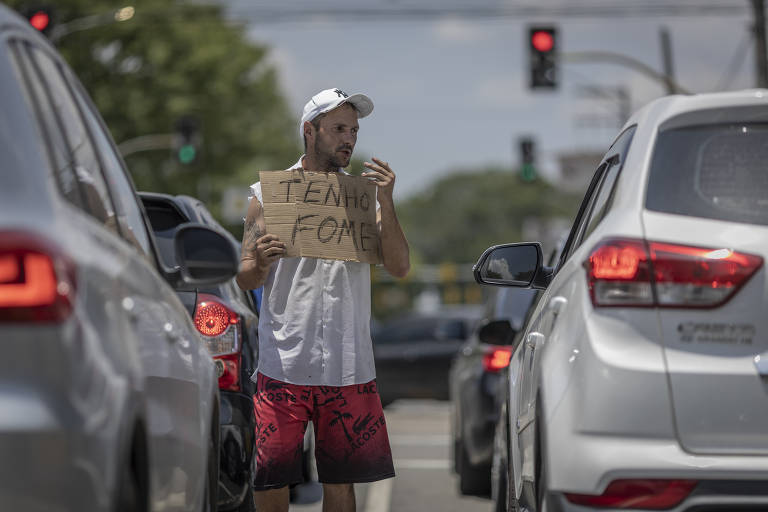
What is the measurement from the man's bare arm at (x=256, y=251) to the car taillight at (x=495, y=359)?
4274 millimetres

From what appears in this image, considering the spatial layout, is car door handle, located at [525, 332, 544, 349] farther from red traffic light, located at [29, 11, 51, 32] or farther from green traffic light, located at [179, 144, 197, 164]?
green traffic light, located at [179, 144, 197, 164]

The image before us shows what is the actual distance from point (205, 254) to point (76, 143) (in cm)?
79

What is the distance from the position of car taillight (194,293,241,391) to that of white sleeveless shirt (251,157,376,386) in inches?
16.8

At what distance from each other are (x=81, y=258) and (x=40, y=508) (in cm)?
51

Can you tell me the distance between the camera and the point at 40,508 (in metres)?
2.65

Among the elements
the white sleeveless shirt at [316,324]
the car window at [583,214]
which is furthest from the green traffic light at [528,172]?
the car window at [583,214]

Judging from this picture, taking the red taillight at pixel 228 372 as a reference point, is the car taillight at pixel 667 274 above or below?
above

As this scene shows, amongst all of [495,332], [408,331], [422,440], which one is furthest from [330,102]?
[408,331]

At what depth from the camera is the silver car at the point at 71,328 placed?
267 cm

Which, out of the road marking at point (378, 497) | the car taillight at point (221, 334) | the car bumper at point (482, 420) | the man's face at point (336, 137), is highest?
the man's face at point (336, 137)

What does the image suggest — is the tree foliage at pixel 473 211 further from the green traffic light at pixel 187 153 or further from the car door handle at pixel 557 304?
the car door handle at pixel 557 304

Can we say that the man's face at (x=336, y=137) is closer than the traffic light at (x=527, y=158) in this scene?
Yes

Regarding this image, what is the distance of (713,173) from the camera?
13.1 feet

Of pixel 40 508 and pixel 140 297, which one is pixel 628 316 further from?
pixel 40 508
